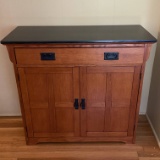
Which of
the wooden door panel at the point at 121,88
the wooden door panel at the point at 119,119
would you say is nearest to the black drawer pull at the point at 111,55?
the wooden door panel at the point at 121,88

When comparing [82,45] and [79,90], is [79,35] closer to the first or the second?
[82,45]

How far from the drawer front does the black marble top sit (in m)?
0.07

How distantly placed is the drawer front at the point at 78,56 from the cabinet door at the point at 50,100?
7 centimetres

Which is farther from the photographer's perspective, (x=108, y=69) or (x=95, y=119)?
(x=95, y=119)

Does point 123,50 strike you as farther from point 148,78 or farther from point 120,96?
point 148,78

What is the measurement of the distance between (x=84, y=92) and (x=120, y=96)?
29cm

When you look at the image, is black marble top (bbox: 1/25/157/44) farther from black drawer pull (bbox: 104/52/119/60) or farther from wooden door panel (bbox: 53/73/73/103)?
wooden door panel (bbox: 53/73/73/103)

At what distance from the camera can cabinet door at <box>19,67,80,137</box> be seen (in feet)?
4.88

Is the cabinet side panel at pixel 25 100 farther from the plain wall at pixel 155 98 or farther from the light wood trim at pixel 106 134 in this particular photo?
the plain wall at pixel 155 98

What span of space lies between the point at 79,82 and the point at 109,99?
28cm

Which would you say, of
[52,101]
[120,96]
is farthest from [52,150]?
[120,96]

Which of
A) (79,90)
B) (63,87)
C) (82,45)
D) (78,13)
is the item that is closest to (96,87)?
(79,90)

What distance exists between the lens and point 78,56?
4.61 ft

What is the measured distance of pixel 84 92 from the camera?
1554mm
